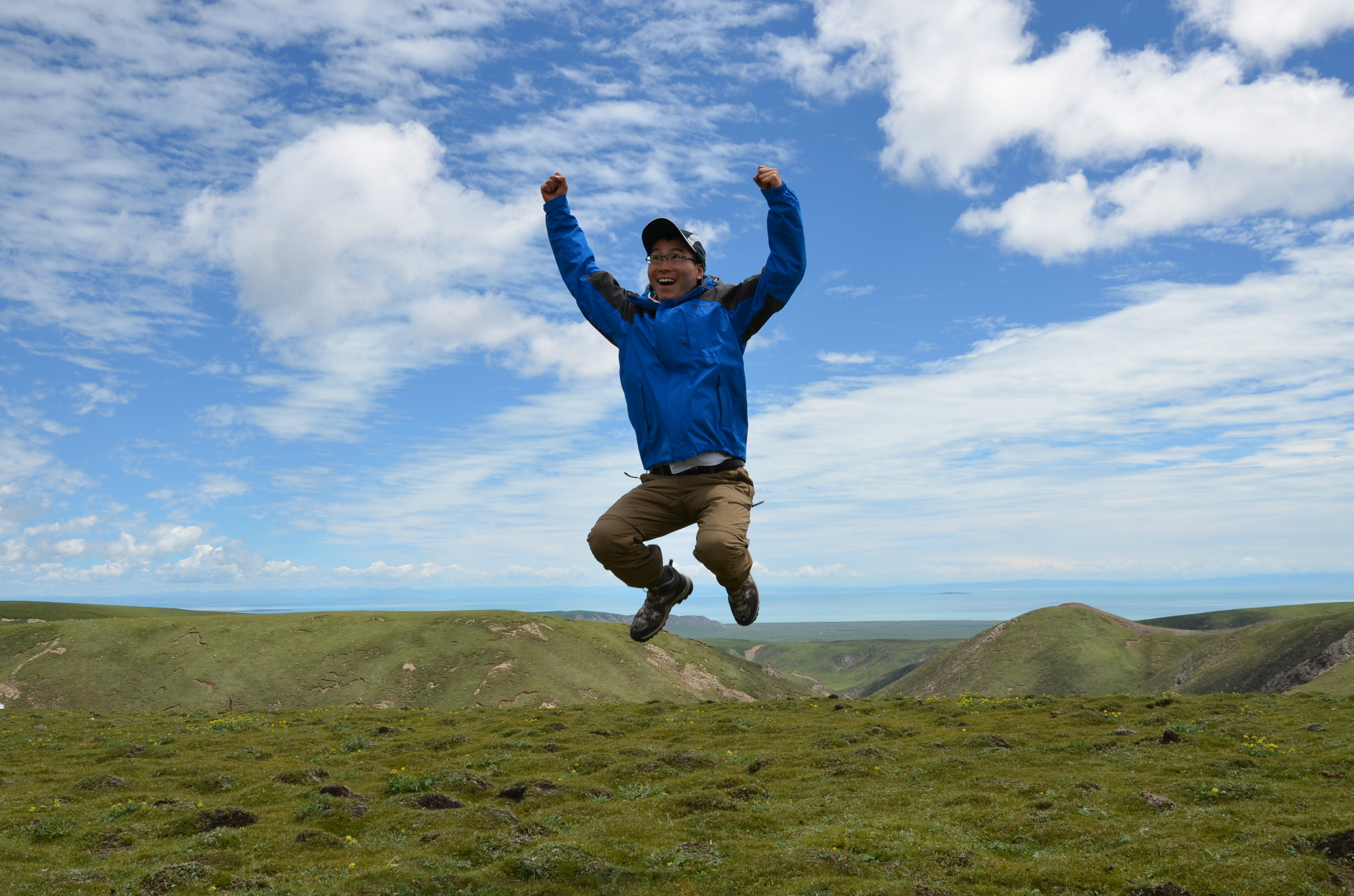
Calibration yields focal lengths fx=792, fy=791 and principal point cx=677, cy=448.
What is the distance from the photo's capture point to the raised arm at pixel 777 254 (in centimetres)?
818

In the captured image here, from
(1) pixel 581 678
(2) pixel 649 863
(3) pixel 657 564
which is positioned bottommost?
(1) pixel 581 678

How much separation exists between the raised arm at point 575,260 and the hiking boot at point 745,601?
3.10m

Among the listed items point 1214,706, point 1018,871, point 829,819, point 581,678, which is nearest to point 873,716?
point 1214,706

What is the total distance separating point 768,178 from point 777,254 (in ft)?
2.68

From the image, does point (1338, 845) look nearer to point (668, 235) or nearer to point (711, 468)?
point (711, 468)

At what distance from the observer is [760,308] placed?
327 inches

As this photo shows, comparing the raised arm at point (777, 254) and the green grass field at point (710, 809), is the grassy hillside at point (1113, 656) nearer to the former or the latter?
the green grass field at point (710, 809)

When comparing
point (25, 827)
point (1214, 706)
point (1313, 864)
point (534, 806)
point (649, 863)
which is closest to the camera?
point (1313, 864)

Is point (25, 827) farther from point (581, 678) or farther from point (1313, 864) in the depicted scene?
point (581, 678)

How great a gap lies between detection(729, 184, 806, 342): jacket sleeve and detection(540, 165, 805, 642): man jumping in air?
10mm

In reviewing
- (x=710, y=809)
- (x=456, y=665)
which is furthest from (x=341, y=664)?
(x=710, y=809)

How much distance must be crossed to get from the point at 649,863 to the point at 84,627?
100466 mm

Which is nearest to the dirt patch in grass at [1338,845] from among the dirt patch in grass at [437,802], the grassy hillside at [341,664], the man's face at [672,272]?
the man's face at [672,272]

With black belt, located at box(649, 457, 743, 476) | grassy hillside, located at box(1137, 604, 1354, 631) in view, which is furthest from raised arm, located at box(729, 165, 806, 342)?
grassy hillside, located at box(1137, 604, 1354, 631)
